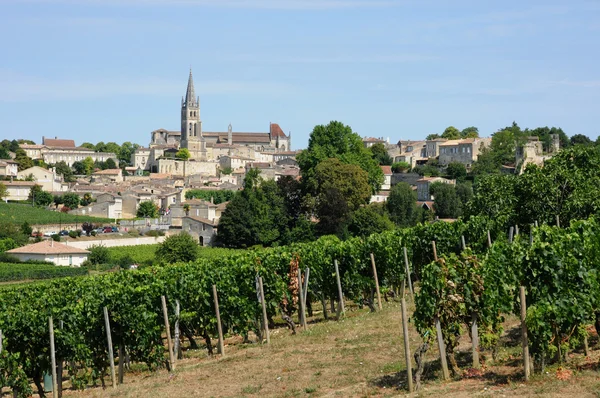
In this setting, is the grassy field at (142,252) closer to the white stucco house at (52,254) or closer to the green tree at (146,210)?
the white stucco house at (52,254)

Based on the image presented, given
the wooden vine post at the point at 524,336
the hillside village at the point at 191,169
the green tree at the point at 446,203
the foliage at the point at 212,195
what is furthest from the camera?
the foliage at the point at 212,195

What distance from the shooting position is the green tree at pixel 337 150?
79125mm

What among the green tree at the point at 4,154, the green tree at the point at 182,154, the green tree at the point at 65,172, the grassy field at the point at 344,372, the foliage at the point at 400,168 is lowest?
the grassy field at the point at 344,372

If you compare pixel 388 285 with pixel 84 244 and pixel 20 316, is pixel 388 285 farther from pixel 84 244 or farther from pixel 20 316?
pixel 84 244

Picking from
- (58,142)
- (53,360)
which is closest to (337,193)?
(53,360)

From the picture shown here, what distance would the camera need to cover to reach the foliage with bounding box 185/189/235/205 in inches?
4090

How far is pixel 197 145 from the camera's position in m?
160

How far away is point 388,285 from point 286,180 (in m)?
49.5

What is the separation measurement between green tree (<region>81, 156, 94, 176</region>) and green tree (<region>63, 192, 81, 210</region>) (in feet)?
151

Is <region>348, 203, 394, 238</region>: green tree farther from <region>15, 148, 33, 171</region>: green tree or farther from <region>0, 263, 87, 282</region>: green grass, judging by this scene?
<region>15, 148, 33, 171</region>: green tree

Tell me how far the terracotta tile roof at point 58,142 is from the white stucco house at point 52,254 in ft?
395

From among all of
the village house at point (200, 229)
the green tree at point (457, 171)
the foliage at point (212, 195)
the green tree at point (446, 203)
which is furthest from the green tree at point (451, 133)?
the village house at point (200, 229)

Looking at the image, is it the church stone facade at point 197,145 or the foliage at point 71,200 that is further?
the church stone facade at point 197,145

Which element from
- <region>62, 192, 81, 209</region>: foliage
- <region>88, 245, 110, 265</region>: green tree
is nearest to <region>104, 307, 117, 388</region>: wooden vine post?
<region>88, 245, 110, 265</region>: green tree
